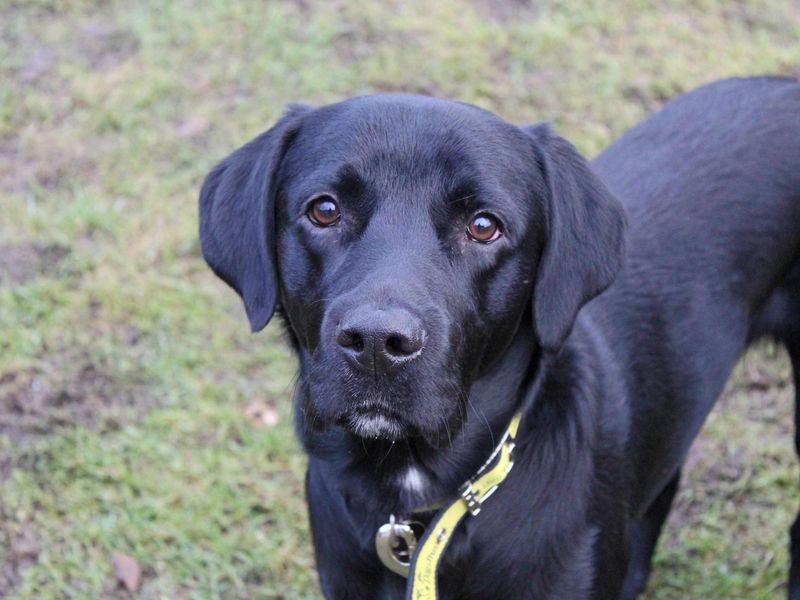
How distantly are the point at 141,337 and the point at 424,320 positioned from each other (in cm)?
283

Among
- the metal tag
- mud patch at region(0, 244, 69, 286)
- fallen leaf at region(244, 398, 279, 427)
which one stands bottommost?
fallen leaf at region(244, 398, 279, 427)

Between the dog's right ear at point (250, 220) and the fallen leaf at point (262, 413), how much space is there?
1.72m

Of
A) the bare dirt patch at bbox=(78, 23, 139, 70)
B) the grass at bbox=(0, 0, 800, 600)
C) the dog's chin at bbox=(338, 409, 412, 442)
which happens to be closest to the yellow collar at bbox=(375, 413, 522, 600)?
the dog's chin at bbox=(338, 409, 412, 442)

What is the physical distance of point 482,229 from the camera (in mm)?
2746

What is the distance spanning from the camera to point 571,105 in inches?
240

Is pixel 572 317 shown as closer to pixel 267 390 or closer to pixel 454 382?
pixel 454 382

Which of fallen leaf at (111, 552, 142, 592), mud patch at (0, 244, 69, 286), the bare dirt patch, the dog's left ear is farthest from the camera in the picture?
the bare dirt patch

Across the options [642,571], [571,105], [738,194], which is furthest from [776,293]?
[571,105]

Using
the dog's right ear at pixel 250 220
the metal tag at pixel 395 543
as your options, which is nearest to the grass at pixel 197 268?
the metal tag at pixel 395 543

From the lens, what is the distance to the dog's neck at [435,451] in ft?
9.59

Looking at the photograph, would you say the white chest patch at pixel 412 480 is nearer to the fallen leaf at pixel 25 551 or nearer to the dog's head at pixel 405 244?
the dog's head at pixel 405 244

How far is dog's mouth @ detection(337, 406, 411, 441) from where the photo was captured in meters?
2.58

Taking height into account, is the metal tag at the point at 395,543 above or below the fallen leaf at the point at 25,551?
above

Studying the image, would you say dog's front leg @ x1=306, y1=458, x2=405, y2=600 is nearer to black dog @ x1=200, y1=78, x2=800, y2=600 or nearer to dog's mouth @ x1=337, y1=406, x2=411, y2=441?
black dog @ x1=200, y1=78, x2=800, y2=600
